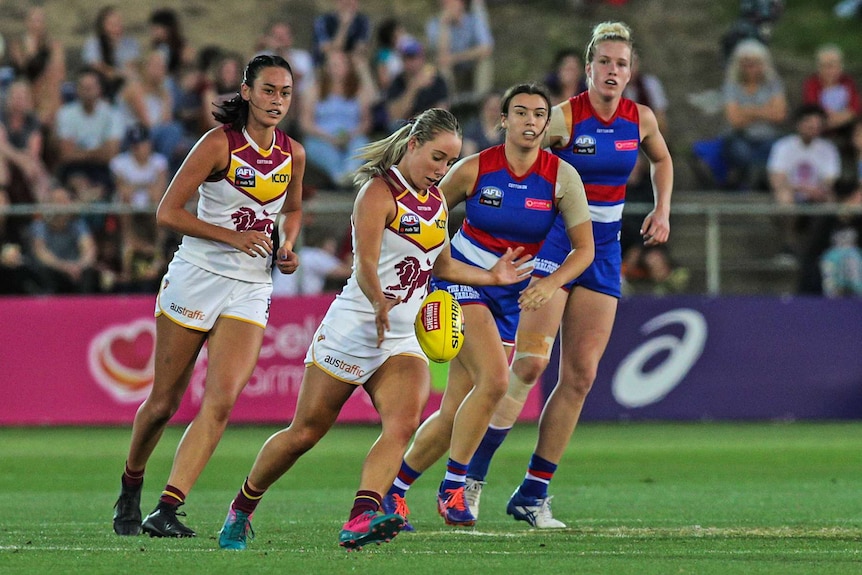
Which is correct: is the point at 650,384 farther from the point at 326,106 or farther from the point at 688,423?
the point at 326,106

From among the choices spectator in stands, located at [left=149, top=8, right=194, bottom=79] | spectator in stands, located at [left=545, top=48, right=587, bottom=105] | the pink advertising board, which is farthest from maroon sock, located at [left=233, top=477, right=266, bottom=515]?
spectator in stands, located at [left=149, top=8, right=194, bottom=79]

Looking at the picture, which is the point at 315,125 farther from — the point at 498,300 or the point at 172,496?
the point at 172,496

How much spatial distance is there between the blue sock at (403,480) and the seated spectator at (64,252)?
8479 mm

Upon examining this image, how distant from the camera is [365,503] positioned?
6.97 metres

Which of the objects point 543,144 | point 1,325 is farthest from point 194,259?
point 1,325

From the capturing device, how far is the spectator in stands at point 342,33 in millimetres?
19611

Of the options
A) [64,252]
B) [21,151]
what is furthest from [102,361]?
[21,151]

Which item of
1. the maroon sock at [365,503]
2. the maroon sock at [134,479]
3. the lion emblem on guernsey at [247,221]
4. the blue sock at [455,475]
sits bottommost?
the maroon sock at [134,479]

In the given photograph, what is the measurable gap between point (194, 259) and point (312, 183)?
35.4 ft

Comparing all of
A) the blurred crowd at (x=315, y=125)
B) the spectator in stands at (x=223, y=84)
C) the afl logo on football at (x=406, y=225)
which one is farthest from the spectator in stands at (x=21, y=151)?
the afl logo on football at (x=406, y=225)

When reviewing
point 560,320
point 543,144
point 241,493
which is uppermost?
point 543,144

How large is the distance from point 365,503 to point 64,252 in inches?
395

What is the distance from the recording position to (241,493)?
7266 millimetres

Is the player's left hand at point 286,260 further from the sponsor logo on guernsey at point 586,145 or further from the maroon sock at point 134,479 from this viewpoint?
the sponsor logo on guernsey at point 586,145
